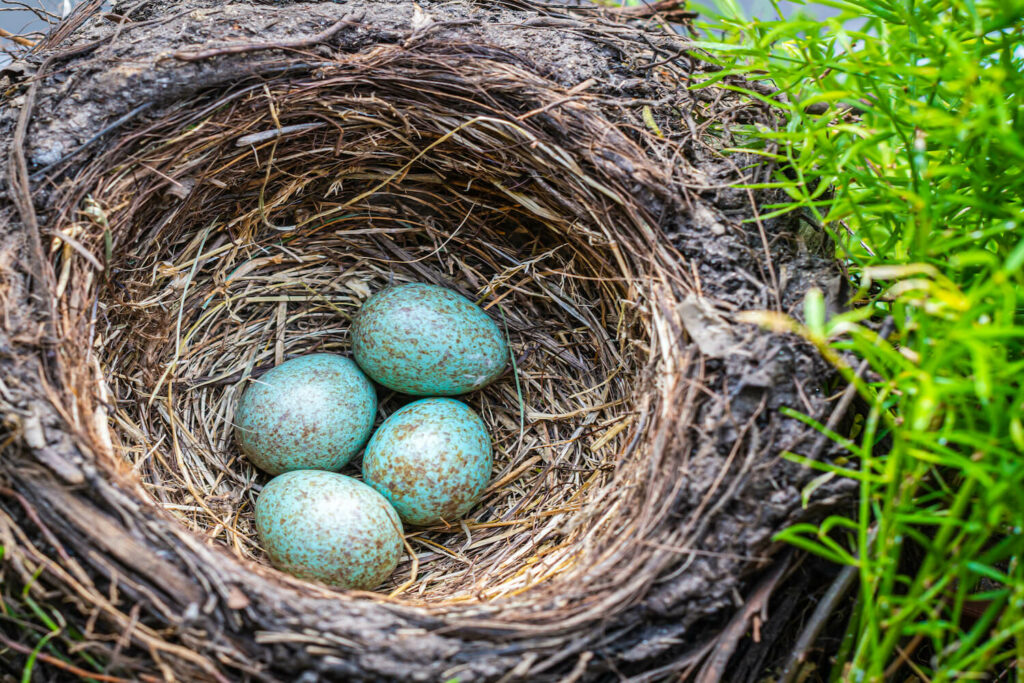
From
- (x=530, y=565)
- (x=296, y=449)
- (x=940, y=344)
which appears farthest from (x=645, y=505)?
(x=296, y=449)

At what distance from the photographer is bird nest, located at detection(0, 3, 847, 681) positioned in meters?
1.10

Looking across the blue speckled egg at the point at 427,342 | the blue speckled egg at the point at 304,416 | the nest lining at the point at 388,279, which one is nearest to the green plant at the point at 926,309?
the nest lining at the point at 388,279

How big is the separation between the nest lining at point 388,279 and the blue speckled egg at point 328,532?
9 centimetres

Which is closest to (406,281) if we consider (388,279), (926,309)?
(388,279)

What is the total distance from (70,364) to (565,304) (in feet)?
3.28

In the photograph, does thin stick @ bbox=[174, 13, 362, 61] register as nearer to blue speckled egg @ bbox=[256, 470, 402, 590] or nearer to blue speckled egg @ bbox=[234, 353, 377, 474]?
blue speckled egg @ bbox=[234, 353, 377, 474]

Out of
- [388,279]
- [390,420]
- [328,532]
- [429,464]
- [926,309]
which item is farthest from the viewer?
[388,279]

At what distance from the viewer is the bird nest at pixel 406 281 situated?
110 cm

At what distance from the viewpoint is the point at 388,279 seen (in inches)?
71.7

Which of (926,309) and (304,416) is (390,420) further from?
(926,309)

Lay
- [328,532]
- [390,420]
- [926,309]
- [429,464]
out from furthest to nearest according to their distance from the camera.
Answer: [390,420]
[429,464]
[328,532]
[926,309]

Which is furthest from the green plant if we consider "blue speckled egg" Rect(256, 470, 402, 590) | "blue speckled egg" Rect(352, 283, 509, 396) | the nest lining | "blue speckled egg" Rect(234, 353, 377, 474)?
"blue speckled egg" Rect(234, 353, 377, 474)

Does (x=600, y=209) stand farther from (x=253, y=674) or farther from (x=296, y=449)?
(x=253, y=674)

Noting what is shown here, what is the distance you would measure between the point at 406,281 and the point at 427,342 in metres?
0.27
